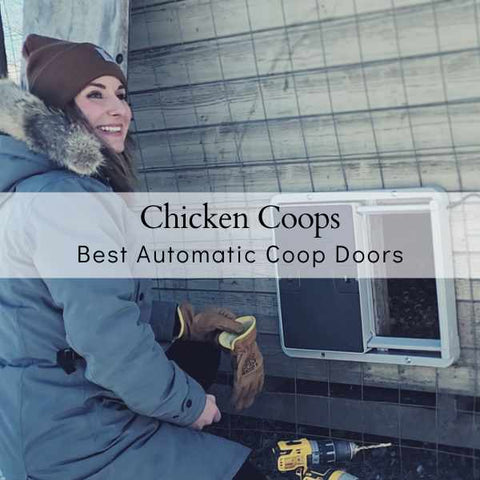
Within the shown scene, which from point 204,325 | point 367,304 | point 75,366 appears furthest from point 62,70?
point 367,304

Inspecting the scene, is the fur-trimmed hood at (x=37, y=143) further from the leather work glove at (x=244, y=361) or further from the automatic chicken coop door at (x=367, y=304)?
the automatic chicken coop door at (x=367, y=304)

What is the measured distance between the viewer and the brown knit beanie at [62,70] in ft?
8.84

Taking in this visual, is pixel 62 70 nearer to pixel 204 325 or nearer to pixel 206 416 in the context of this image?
pixel 204 325

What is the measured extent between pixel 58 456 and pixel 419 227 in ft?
7.80

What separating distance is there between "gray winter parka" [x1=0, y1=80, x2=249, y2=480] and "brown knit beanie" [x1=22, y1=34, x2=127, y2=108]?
0.43ft

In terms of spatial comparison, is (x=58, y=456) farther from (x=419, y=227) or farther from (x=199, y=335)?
(x=419, y=227)

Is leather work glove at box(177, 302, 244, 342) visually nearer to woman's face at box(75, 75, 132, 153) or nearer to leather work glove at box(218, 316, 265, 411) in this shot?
leather work glove at box(218, 316, 265, 411)

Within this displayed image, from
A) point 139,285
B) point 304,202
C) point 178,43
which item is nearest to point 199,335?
point 139,285

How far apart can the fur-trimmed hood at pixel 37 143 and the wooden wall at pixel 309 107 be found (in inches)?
41.1

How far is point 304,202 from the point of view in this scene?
339cm

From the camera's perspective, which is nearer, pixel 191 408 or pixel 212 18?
pixel 191 408

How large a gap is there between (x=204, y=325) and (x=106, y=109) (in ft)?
3.11

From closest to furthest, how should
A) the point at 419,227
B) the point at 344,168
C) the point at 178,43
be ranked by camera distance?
the point at 344,168, the point at 178,43, the point at 419,227

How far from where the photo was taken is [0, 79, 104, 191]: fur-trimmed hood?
8.18 ft
